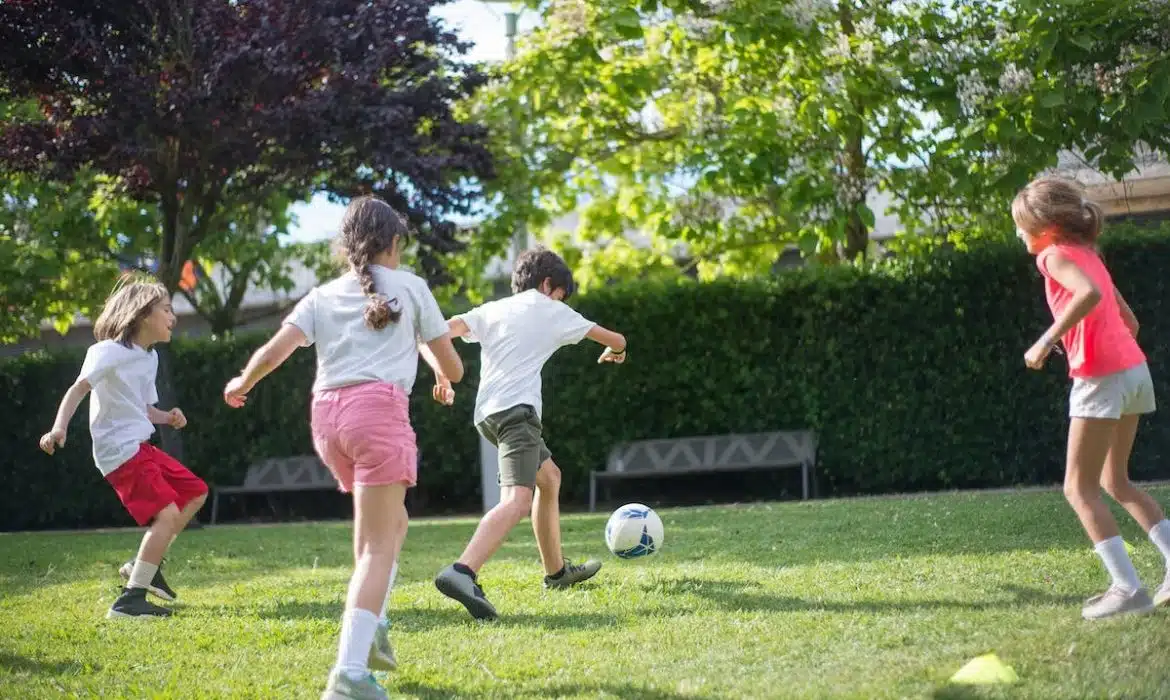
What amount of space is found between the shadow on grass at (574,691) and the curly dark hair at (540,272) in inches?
105

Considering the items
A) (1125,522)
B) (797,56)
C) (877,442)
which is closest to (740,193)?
(797,56)

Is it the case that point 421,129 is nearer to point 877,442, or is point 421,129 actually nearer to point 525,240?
point 525,240

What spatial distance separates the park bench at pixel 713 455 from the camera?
14.4 m

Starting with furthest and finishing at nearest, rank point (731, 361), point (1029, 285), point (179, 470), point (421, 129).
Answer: point (421, 129)
point (731, 361)
point (1029, 285)
point (179, 470)

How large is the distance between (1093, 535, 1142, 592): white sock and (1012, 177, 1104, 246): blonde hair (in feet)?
4.06

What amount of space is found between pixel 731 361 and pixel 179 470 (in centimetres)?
822

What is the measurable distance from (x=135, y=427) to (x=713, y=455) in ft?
27.1

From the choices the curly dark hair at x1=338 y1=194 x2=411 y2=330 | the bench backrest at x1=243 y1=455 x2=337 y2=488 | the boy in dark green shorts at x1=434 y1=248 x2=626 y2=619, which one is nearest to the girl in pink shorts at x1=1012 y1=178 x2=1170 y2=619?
the boy in dark green shorts at x1=434 y1=248 x2=626 y2=619

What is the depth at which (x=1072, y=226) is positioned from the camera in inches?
216

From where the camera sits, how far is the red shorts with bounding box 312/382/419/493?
461cm

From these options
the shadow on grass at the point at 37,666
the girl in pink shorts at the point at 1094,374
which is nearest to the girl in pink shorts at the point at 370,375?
the shadow on grass at the point at 37,666

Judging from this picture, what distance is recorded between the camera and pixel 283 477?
53.1ft

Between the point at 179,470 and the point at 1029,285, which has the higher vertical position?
the point at 1029,285

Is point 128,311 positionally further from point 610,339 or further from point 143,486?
point 610,339
